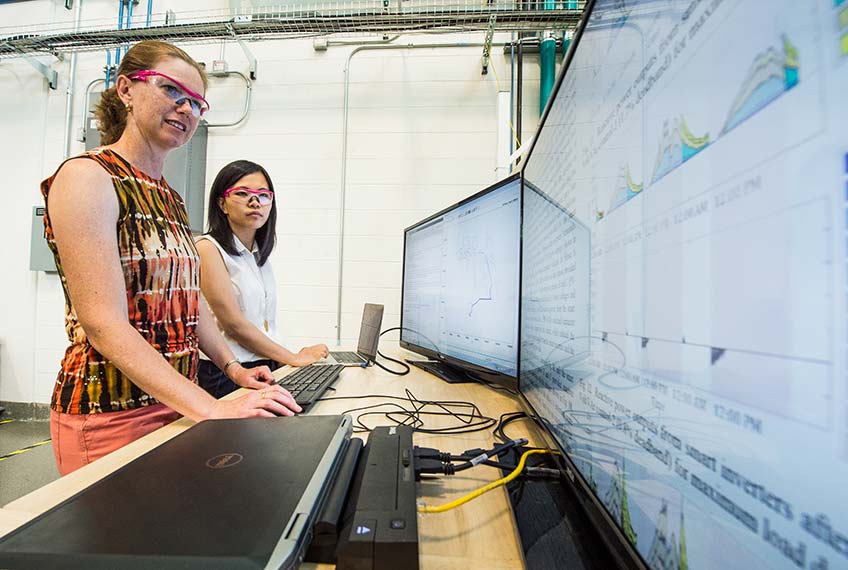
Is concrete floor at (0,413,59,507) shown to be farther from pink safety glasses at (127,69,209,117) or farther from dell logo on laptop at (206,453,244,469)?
dell logo on laptop at (206,453,244,469)

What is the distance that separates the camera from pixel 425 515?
0.38 metres

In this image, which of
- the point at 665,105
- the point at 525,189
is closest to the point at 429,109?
the point at 525,189

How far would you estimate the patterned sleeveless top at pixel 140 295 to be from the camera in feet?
2.25

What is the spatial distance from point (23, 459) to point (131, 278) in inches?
76.9

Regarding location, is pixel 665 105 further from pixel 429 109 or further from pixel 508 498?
pixel 429 109

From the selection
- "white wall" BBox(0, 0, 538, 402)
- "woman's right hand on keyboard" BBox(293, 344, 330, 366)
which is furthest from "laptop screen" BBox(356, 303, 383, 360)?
"white wall" BBox(0, 0, 538, 402)

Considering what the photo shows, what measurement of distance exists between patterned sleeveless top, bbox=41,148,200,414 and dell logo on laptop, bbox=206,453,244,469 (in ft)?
1.58

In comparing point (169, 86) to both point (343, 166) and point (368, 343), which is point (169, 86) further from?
point (343, 166)

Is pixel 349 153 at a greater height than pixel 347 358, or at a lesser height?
greater

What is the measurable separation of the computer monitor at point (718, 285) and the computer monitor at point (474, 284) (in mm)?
389

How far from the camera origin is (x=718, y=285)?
7.1 inches

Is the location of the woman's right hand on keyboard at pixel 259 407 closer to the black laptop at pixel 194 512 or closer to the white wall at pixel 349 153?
the black laptop at pixel 194 512

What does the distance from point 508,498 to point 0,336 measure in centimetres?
339

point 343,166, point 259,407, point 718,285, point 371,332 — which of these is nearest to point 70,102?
point 343,166
